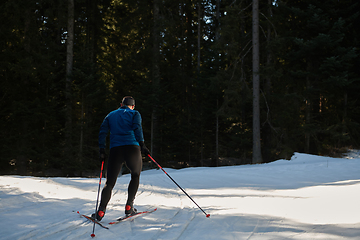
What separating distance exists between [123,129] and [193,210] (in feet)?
6.48

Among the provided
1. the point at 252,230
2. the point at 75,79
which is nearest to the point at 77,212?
the point at 252,230

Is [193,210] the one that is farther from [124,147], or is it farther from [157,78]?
[157,78]

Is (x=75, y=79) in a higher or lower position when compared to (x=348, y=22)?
lower

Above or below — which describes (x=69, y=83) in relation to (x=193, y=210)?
above

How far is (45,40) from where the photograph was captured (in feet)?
69.2

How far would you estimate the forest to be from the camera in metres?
18.6

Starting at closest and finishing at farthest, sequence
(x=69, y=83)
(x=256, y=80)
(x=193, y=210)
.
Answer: (x=193, y=210) < (x=256, y=80) < (x=69, y=83)

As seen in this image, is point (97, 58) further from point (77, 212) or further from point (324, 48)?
point (77, 212)

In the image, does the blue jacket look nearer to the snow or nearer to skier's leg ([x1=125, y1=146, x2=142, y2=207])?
skier's leg ([x1=125, y1=146, x2=142, y2=207])

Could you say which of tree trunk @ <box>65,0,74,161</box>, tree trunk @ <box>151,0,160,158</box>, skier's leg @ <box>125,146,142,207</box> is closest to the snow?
skier's leg @ <box>125,146,142,207</box>

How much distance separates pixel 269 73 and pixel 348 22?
7.10 meters

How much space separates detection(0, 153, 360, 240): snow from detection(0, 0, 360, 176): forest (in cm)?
1142

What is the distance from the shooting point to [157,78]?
73.5ft

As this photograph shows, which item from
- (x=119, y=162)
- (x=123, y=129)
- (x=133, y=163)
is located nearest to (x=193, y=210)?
(x=133, y=163)
